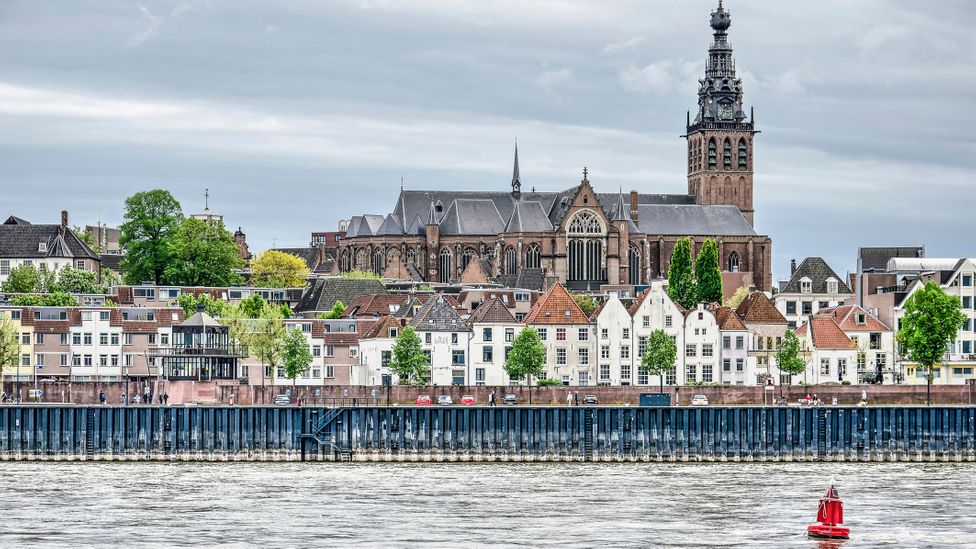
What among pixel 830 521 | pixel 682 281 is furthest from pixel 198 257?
pixel 830 521

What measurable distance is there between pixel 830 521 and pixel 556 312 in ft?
233

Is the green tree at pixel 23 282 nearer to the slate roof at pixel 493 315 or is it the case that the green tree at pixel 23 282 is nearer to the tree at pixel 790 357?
the slate roof at pixel 493 315

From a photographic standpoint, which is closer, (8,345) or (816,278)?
(8,345)

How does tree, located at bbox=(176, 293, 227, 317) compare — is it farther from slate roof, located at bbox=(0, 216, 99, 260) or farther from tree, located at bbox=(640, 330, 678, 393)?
slate roof, located at bbox=(0, 216, 99, 260)

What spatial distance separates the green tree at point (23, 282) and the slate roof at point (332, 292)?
25.3 m

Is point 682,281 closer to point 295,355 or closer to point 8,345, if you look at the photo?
point 295,355

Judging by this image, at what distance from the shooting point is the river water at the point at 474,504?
2517 inches

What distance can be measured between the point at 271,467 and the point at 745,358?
5466 centimetres

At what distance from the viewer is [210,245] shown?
18912 centimetres

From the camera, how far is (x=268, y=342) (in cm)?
13238

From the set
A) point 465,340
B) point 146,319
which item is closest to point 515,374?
point 465,340

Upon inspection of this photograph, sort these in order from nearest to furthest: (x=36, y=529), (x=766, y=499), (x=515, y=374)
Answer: (x=36, y=529) → (x=766, y=499) → (x=515, y=374)

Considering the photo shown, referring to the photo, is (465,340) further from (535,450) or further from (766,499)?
(766,499)

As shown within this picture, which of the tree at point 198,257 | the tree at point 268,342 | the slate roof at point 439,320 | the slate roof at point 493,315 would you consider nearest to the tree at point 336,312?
the tree at point 268,342
